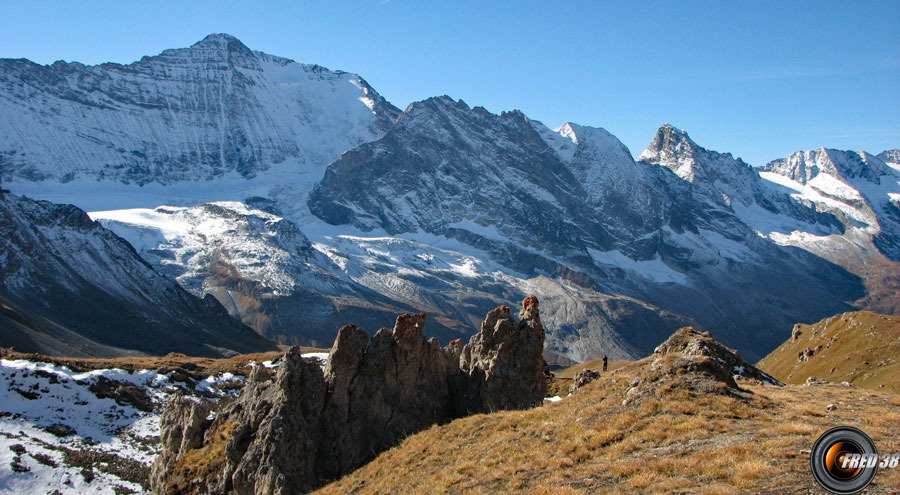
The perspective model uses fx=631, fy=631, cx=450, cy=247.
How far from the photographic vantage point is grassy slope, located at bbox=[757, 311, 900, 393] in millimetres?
65938

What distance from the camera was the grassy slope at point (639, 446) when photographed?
17.8 meters

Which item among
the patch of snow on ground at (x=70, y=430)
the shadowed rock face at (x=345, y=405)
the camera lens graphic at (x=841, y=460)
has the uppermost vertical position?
the camera lens graphic at (x=841, y=460)

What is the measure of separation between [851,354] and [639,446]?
66.6m

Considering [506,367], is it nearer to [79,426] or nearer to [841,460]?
[841,460]

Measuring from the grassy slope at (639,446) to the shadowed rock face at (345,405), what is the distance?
4.08m

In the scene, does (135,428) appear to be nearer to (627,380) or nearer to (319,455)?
(319,455)

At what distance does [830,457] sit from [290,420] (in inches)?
1029

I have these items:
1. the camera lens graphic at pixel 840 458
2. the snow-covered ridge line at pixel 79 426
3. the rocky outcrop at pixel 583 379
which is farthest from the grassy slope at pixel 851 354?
the snow-covered ridge line at pixel 79 426

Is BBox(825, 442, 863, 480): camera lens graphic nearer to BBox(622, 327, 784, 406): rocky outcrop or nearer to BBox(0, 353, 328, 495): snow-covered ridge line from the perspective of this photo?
BBox(622, 327, 784, 406): rocky outcrop

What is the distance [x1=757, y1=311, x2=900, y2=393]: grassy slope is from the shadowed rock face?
40.2m

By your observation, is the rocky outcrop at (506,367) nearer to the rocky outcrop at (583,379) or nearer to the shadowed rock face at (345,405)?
the shadowed rock face at (345,405)

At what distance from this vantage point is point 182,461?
39062 mm

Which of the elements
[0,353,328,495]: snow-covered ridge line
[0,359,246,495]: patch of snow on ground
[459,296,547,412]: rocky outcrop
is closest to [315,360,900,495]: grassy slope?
[459,296,547,412]: rocky outcrop

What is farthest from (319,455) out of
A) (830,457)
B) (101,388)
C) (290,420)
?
(101,388)
